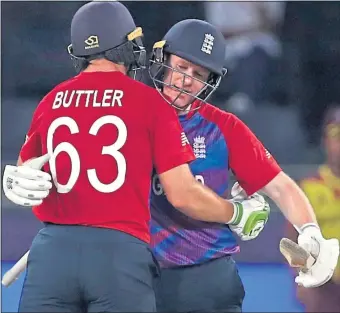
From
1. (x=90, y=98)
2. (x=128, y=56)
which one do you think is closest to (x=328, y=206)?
(x=128, y=56)

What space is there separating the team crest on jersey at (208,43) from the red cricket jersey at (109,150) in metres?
0.45

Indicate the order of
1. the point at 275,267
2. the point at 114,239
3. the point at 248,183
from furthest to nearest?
the point at 275,267
the point at 248,183
the point at 114,239

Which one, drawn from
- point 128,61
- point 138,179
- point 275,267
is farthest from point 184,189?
point 275,267

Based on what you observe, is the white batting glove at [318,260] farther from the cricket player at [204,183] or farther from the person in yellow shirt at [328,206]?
the person in yellow shirt at [328,206]

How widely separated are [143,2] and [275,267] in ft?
6.22

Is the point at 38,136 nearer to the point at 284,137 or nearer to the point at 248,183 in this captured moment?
the point at 248,183

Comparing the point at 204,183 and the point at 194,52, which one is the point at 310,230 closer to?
the point at 204,183

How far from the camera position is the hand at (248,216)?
10.0 feet

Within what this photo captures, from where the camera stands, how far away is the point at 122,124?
2.74m

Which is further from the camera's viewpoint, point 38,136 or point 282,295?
point 282,295

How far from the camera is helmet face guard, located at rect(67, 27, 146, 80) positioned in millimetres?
2877

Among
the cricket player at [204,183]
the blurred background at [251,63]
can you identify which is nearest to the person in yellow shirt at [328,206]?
the cricket player at [204,183]

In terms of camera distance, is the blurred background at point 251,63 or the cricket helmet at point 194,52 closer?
the cricket helmet at point 194,52

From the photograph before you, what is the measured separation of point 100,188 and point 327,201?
2.17 meters
